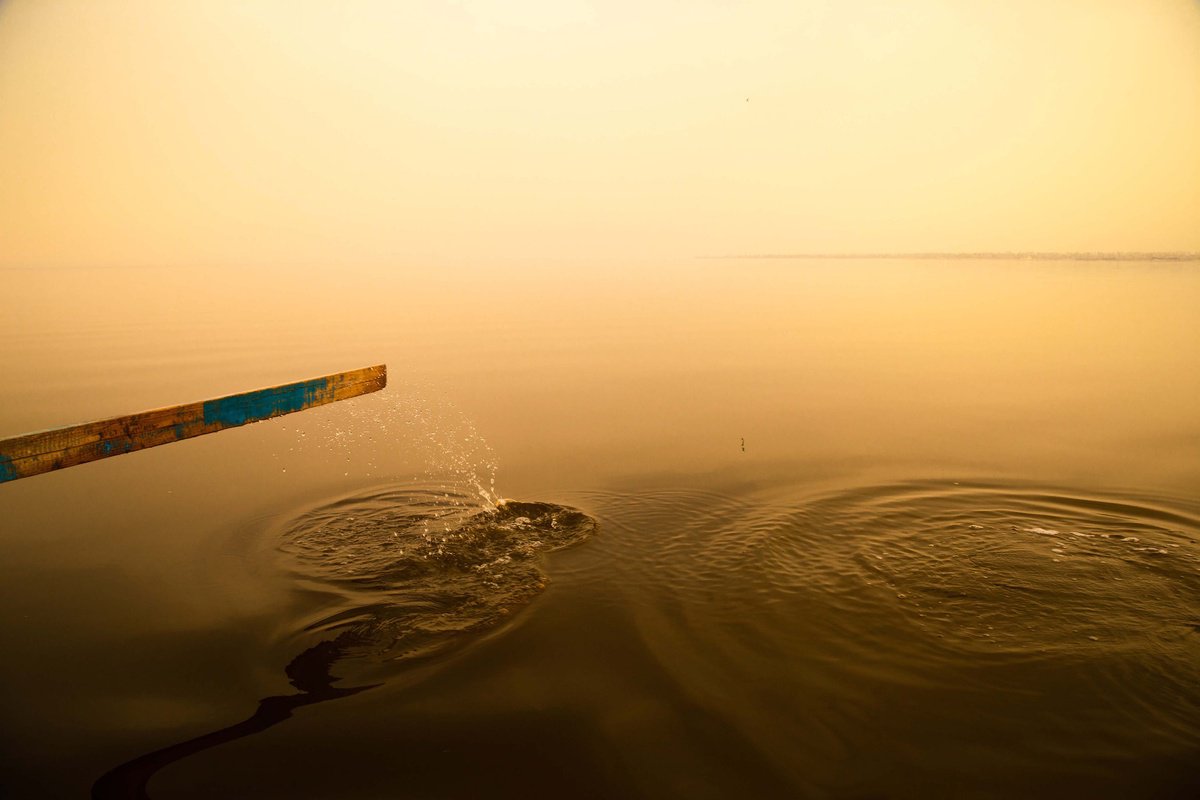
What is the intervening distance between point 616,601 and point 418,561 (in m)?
1.82

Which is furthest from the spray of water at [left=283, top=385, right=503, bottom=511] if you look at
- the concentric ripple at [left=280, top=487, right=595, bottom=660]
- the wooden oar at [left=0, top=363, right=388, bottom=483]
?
the wooden oar at [left=0, top=363, right=388, bottom=483]

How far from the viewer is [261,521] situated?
23.3 ft

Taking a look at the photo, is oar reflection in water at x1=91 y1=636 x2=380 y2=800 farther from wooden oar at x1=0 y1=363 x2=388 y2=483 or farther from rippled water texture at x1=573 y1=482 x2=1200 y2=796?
rippled water texture at x1=573 y1=482 x2=1200 y2=796

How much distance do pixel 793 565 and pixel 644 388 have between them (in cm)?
800

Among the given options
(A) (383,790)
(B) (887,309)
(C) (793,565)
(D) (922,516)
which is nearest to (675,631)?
(C) (793,565)

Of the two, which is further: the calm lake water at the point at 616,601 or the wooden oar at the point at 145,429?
the calm lake water at the point at 616,601

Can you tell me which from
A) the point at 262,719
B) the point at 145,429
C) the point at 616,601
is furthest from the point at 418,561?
the point at 145,429

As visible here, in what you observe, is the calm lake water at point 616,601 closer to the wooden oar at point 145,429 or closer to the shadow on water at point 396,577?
the shadow on water at point 396,577

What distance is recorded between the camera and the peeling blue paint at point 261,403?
418 centimetres

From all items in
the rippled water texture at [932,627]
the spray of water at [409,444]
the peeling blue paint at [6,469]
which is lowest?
the rippled water texture at [932,627]

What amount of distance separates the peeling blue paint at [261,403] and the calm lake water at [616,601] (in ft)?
5.39

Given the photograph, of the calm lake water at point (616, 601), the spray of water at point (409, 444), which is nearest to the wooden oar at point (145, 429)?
the calm lake water at point (616, 601)

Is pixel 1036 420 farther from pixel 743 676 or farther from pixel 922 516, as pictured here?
pixel 743 676

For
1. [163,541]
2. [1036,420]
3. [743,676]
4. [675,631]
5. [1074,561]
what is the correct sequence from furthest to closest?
[1036,420]
[163,541]
[1074,561]
[675,631]
[743,676]
